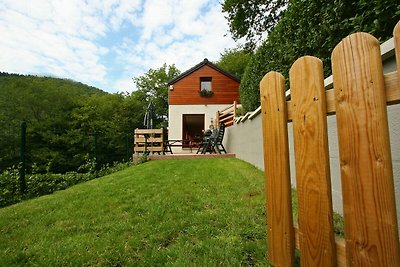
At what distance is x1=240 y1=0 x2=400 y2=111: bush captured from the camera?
1.74 metres

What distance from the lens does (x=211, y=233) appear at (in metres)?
1.99

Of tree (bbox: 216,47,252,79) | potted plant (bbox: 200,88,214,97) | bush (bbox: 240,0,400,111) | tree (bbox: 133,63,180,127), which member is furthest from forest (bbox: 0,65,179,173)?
bush (bbox: 240,0,400,111)

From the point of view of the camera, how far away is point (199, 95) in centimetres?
1582

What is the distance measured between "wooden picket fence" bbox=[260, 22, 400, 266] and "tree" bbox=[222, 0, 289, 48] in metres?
9.92

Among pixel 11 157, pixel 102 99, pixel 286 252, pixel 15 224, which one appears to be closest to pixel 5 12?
Result: pixel 15 224

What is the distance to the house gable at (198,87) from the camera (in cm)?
1574

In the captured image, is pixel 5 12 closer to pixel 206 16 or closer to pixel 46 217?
pixel 206 16

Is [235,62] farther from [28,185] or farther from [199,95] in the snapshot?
[28,185]

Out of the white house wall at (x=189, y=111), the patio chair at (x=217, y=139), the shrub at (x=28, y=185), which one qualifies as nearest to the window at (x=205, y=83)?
the white house wall at (x=189, y=111)

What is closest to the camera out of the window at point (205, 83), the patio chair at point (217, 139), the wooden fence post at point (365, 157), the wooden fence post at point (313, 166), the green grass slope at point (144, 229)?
the wooden fence post at point (365, 157)

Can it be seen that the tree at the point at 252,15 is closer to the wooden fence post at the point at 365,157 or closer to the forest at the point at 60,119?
→ the wooden fence post at the point at 365,157

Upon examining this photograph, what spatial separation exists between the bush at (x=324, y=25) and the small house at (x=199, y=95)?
1135cm

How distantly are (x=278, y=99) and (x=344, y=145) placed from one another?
441mm

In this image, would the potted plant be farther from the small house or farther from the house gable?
the house gable
